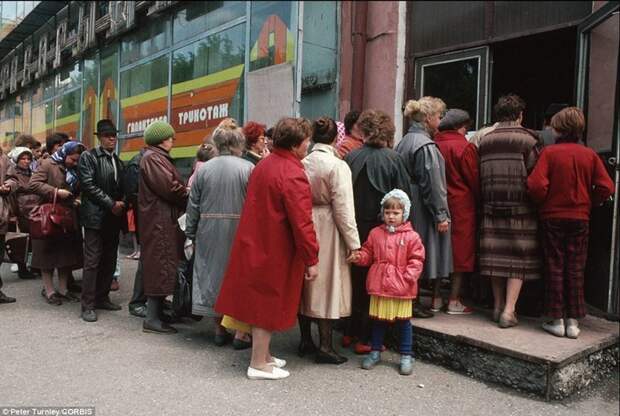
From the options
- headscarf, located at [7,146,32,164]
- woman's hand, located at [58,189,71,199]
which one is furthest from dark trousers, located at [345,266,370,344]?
headscarf, located at [7,146,32,164]

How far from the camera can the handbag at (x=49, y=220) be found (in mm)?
5301

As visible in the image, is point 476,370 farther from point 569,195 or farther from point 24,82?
point 24,82

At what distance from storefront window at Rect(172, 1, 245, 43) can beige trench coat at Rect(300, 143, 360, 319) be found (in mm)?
5582

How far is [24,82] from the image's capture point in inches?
406

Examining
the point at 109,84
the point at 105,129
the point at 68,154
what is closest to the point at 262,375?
the point at 105,129

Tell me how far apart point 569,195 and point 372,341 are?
182 cm

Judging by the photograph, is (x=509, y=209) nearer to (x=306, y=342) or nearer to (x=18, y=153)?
(x=306, y=342)

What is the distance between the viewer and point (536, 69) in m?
8.38

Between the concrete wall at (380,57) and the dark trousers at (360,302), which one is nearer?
the dark trousers at (360,302)

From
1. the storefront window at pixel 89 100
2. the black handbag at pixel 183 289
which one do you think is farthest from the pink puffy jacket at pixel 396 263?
the storefront window at pixel 89 100

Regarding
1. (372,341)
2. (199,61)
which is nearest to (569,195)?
(372,341)

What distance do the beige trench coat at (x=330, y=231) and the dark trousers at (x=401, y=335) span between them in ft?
A: 0.80

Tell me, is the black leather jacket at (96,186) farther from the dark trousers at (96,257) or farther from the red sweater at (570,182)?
the red sweater at (570,182)

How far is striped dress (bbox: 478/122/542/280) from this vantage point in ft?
13.4
